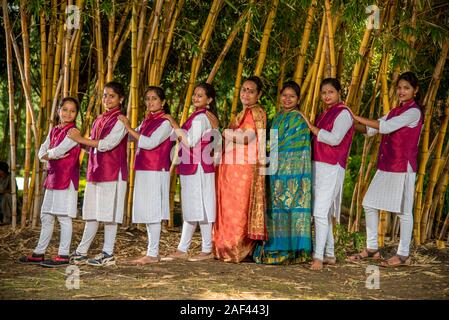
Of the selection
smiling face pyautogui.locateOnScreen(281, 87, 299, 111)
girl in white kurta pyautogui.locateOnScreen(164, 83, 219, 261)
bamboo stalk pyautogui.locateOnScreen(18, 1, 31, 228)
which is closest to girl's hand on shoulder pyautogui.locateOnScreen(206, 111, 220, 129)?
girl in white kurta pyautogui.locateOnScreen(164, 83, 219, 261)

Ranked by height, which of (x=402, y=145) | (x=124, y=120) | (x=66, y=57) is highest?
(x=66, y=57)

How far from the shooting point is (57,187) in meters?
4.09

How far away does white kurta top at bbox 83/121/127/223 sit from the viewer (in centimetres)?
410

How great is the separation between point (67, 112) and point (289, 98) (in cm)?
145

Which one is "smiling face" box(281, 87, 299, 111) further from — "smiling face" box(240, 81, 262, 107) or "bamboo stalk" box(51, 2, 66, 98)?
"bamboo stalk" box(51, 2, 66, 98)

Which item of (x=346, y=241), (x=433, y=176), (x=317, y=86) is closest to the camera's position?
(x=317, y=86)

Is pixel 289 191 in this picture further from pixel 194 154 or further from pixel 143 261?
pixel 143 261

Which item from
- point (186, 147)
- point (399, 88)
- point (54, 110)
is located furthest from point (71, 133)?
point (399, 88)

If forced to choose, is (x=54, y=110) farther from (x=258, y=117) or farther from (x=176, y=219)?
(x=176, y=219)

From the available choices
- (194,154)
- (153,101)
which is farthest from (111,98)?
(194,154)

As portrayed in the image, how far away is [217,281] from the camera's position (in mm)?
3703

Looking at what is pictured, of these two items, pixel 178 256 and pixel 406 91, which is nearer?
pixel 406 91

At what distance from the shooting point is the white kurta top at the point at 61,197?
406 centimetres
